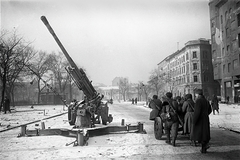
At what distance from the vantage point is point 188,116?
281 inches

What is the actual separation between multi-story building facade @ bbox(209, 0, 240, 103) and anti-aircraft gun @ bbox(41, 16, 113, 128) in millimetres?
26142

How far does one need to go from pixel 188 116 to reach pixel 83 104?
15.1 feet

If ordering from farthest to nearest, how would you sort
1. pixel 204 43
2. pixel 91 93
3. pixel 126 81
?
pixel 126 81 < pixel 204 43 < pixel 91 93

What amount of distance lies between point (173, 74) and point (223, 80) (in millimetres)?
27470

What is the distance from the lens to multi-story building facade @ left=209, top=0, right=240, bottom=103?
31.7 metres

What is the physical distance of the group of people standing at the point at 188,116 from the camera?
6160 millimetres

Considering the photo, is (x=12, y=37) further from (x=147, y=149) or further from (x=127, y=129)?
(x=147, y=149)

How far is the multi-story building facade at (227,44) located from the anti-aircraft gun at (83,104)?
26.1 m

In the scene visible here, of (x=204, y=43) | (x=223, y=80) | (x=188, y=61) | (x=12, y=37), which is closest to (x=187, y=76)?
(x=188, y=61)

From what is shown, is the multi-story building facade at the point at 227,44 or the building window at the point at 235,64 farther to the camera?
the building window at the point at 235,64

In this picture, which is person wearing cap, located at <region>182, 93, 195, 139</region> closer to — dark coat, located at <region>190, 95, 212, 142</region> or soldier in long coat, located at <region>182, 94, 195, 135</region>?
soldier in long coat, located at <region>182, 94, 195, 135</region>

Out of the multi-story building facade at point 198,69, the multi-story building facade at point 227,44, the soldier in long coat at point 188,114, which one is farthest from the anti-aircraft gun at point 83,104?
the multi-story building facade at point 198,69

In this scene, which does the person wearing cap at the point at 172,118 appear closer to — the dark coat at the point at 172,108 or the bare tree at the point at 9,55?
the dark coat at the point at 172,108

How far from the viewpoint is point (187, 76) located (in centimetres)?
5416
